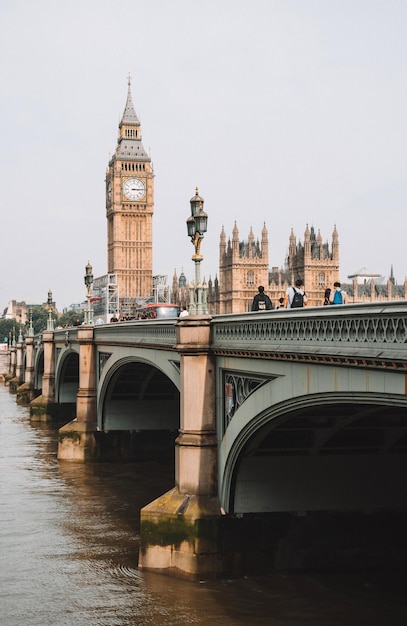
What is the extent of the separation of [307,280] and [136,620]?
320 feet

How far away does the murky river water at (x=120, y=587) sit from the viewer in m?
14.7

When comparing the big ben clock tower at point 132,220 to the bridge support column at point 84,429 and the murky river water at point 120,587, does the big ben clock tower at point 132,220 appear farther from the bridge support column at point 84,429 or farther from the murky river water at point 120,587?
the murky river water at point 120,587

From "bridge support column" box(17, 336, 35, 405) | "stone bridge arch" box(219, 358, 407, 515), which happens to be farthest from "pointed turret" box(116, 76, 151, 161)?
"stone bridge arch" box(219, 358, 407, 515)

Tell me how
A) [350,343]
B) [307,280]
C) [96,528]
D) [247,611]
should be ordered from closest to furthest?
1. [350,343]
2. [247,611]
3. [96,528]
4. [307,280]

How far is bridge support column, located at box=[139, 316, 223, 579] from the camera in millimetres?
16281

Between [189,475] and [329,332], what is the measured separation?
21.8 ft

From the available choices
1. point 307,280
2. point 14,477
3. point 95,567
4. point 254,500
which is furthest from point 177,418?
point 307,280

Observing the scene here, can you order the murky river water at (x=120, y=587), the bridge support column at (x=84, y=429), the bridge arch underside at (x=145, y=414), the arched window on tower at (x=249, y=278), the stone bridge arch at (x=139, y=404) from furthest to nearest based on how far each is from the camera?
the arched window on tower at (x=249, y=278) < the bridge support column at (x=84, y=429) < the bridge arch underside at (x=145, y=414) < the stone bridge arch at (x=139, y=404) < the murky river water at (x=120, y=587)

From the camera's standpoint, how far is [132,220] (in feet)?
455

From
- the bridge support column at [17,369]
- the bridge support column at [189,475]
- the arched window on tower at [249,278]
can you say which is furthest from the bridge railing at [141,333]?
the arched window on tower at [249,278]

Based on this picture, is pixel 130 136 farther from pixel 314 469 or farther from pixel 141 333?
pixel 314 469

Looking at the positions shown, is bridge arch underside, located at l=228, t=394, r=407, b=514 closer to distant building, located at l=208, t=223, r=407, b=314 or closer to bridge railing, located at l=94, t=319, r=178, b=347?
bridge railing, located at l=94, t=319, r=178, b=347

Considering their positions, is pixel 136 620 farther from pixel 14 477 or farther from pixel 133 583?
pixel 14 477

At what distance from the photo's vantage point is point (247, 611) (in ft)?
48.1
